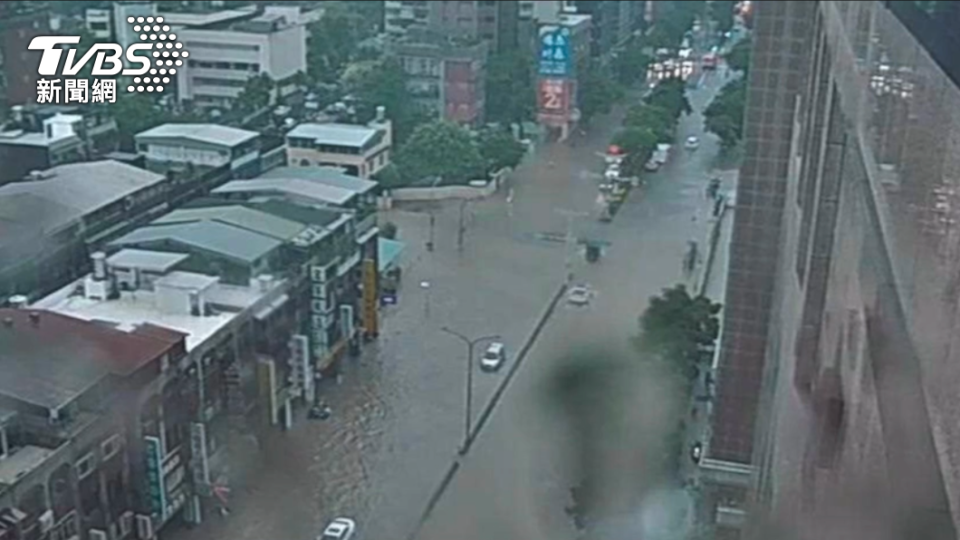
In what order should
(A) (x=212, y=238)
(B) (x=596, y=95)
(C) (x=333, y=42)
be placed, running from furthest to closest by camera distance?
(B) (x=596, y=95) → (C) (x=333, y=42) → (A) (x=212, y=238)

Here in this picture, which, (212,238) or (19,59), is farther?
(212,238)

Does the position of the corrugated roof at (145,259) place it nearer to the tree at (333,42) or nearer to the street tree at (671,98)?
the tree at (333,42)

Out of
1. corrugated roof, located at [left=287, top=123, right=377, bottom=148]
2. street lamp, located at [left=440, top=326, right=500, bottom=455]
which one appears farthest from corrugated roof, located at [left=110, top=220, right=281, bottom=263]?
corrugated roof, located at [left=287, top=123, right=377, bottom=148]

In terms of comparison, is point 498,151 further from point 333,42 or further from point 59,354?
point 59,354

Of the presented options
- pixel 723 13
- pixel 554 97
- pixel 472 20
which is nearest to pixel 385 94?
pixel 554 97

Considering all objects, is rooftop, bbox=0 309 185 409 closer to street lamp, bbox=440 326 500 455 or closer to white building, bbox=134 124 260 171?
street lamp, bbox=440 326 500 455

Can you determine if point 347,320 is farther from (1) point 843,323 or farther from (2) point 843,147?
(1) point 843,323
